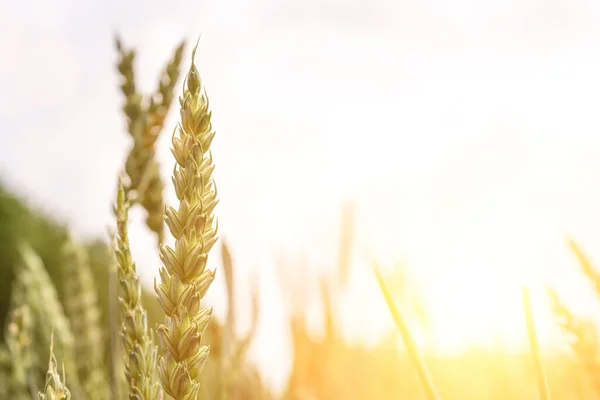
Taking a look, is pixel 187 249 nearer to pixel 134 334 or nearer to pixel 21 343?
pixel 134 334

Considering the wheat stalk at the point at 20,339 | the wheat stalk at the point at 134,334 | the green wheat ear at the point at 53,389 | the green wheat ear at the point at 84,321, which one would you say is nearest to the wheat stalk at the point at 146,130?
the wheat stalk at the point at 20,339

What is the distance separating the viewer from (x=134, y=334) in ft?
1.85

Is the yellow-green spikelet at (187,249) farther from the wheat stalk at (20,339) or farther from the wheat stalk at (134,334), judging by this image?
the wheat stalk at (20,339)

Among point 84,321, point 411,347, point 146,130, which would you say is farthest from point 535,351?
point 84,321

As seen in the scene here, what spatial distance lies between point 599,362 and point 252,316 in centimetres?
57

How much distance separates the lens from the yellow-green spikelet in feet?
1.54

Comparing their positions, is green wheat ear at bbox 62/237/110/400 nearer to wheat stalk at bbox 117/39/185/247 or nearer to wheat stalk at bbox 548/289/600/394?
wheat stalk at bbox 117/39/185/247

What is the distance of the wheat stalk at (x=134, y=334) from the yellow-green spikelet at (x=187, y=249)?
0.17 ft

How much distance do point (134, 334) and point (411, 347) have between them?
220 millimetres

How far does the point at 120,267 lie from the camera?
578 millimetres

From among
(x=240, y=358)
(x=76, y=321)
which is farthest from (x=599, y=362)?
(x=76, y=321)

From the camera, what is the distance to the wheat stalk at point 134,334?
53 centimetres

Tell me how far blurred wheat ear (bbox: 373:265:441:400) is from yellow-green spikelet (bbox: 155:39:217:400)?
14cm

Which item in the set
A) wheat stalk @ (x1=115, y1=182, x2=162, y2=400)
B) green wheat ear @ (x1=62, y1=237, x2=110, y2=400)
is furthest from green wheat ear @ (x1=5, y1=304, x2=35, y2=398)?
wheat stalk @ (x1=115, y1=182, x2=162, y2=400)
